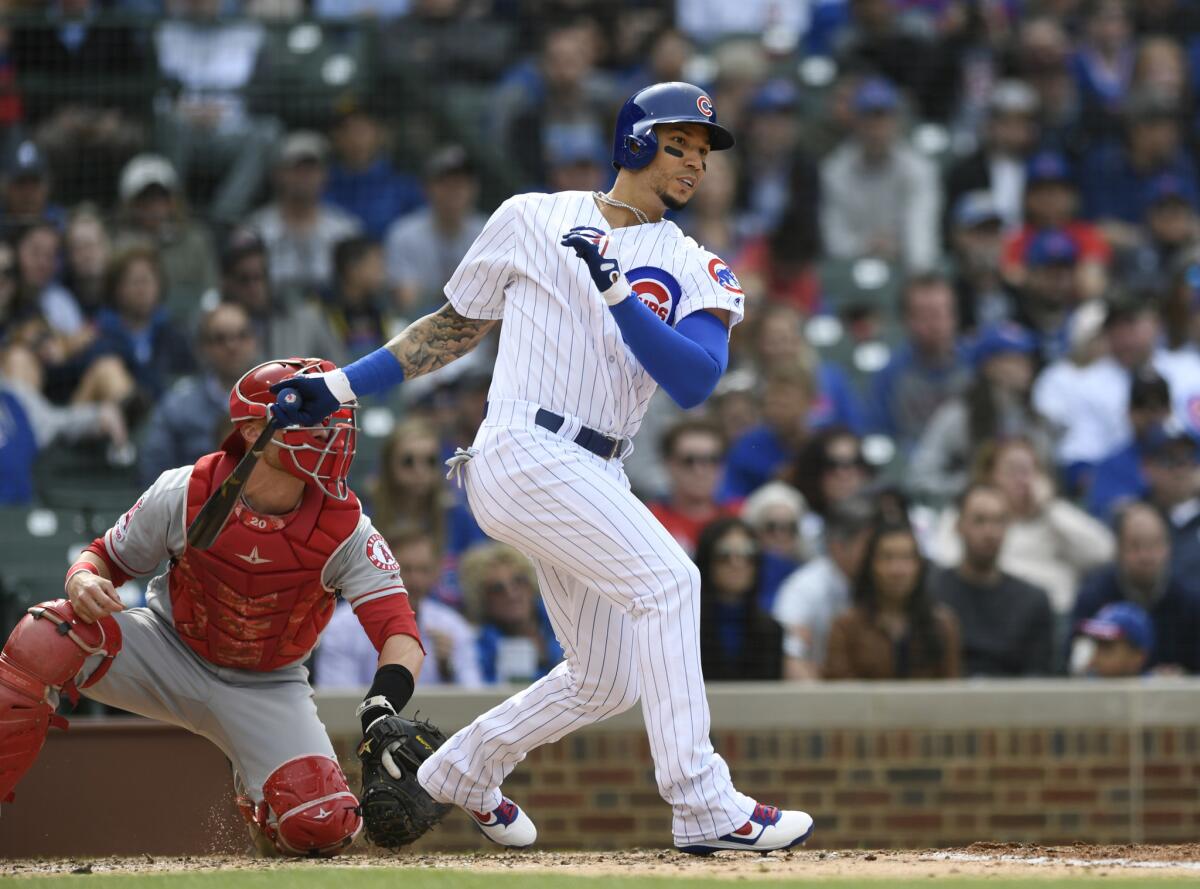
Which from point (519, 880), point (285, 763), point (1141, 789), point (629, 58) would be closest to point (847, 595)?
point (1141, 789)

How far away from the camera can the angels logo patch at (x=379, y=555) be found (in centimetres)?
485

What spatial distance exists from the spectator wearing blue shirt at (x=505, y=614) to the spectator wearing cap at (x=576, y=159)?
262 centimetres

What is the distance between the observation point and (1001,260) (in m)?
9.80

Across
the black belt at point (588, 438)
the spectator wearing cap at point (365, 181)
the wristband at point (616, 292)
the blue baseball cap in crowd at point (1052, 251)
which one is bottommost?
the black belt at point (588, 438)

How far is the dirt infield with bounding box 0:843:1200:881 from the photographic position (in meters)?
4.32

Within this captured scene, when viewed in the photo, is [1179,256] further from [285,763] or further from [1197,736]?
[285,763]

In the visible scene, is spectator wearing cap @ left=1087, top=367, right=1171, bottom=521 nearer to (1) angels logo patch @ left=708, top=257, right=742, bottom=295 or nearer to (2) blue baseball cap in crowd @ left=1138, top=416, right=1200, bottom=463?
(2) blue baseball cap in crowd @ left=1138, top=416, right=1200, bottom=463

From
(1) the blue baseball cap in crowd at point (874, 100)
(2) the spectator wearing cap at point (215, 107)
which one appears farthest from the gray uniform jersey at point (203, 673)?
(1) the blue baseball cap in crowd at point (874, 100)

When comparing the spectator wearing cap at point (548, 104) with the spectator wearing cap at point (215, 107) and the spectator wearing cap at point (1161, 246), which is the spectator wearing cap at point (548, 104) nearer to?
the spectator wearing cap at point (215, 107)

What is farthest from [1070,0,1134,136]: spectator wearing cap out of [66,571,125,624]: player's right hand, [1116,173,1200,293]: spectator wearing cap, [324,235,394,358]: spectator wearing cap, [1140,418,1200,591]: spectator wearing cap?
[66,571,125,624]: player's right hand

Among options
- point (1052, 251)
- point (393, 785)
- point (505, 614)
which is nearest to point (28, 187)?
point (505, 614)

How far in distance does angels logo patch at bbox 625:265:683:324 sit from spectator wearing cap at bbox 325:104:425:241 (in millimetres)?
5456

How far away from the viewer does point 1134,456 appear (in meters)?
8.41

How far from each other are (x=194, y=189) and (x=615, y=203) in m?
5.58
